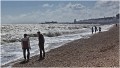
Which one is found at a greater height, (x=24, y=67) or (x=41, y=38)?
(x=41, y=38)

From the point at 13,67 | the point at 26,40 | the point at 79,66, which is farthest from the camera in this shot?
Answer: the point at 26,40

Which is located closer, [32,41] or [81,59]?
[81,59]

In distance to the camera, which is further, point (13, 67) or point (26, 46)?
point (26, 46)

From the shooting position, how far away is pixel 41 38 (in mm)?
17406

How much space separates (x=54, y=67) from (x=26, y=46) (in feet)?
12.4

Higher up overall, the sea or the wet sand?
the wet sand

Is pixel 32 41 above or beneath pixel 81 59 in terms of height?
beneath

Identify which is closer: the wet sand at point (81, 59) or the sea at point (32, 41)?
the wet sand at point (81, 59)

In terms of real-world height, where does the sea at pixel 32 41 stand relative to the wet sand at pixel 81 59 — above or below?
below

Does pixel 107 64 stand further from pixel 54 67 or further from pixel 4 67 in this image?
pixel 4 67

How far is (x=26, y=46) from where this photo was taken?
17078 mm

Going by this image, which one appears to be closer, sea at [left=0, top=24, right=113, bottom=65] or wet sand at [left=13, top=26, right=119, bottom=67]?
wet sand at [left=13, top=26, right=119, bottom=67]

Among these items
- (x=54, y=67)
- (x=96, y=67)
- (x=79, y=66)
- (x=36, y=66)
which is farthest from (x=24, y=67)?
(x=96, y=67)

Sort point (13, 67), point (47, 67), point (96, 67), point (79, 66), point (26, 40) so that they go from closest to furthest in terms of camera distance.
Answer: point (96, 67) → point (79, 66) → point (47, 67) → point (13, 67) → point (26, 40)
